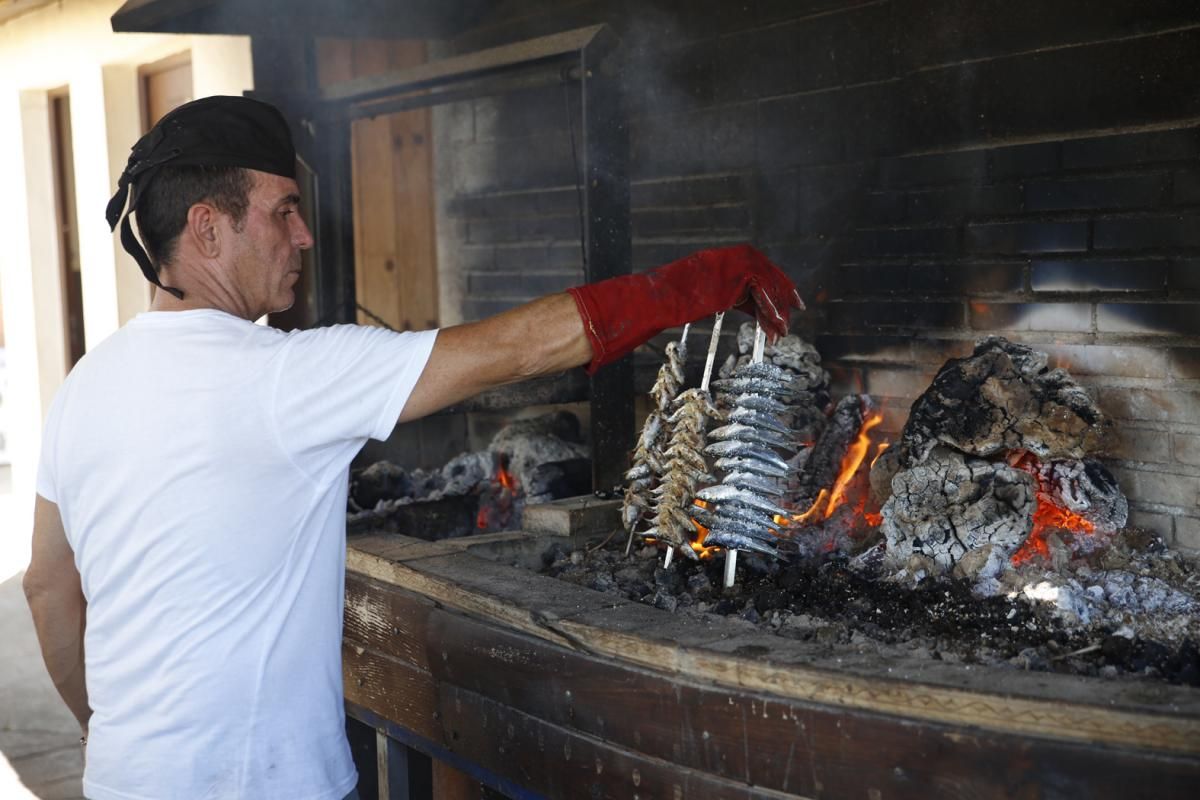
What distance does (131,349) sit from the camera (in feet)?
7.32

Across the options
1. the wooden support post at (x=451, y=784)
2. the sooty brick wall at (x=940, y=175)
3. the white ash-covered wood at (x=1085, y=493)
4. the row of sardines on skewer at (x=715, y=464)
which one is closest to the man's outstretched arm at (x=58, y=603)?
the wooden support post at (x=451, y=784)

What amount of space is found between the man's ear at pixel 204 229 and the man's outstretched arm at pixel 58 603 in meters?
0.59

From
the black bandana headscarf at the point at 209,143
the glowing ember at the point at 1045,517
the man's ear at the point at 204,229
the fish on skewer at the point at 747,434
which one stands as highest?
the black bandana headscarf at the point at 209,143

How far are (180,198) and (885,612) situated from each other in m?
1.88

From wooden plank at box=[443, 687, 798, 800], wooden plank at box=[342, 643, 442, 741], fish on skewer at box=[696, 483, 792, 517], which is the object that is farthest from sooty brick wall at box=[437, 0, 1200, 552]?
wooden plank at box=[342, 643, 442, 741]

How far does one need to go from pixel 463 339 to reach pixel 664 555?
5.12 feet

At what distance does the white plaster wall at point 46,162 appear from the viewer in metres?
7.84

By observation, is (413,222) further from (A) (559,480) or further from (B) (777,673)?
(B) (777,673)

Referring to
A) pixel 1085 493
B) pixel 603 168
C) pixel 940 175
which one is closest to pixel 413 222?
pixel 603 168

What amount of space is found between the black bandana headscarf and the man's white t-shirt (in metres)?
0.28

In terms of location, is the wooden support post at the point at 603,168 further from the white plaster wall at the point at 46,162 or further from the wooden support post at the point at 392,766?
the white plaster wall at the point at 46,162

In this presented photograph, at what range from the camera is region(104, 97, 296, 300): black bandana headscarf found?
2297 mm

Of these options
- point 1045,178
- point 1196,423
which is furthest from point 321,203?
point 1196,423

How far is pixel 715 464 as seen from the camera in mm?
3311
